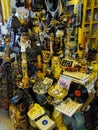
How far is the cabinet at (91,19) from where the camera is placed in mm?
1812

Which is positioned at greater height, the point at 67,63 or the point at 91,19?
the point at 91,19

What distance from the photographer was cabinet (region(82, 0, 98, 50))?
71.3 inches

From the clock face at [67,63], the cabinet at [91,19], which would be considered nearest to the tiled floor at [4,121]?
the clock face at [67,63]

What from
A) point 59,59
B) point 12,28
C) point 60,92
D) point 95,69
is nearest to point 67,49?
point 59,59

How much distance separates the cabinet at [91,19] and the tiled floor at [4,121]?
Result: 5.05 ft

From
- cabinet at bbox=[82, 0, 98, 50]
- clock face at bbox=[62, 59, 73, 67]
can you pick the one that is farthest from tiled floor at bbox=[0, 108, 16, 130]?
cabinet at bbox=[82, 0, 98, 50]

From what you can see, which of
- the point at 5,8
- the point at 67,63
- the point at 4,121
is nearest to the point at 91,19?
the point at 67,63

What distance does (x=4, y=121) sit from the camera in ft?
6.68

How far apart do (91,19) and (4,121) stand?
181 centimetres

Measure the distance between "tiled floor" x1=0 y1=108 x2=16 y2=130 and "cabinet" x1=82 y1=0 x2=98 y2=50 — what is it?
5.05 feet

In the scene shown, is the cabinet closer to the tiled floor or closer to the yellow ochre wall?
the yellow ochre wall

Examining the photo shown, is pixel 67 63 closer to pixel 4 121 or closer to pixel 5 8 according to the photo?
pixel 4 121

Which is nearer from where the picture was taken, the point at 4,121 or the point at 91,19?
the point at 91,19

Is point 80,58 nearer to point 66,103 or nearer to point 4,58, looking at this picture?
point 66,103
